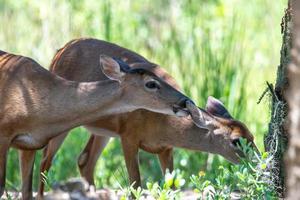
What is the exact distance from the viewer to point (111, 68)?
7.29m

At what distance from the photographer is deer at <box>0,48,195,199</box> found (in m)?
7.07

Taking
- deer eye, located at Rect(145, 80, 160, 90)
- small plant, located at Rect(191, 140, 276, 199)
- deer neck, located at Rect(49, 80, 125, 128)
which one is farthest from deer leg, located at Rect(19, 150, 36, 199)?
small plant, located at Rect(191, 140, 276, 199)

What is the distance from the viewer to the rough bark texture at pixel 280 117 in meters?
6.13

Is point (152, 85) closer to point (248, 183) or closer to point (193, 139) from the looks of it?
point (193, 139)

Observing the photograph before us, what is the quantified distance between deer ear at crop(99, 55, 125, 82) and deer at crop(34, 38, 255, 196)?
13.9 inches

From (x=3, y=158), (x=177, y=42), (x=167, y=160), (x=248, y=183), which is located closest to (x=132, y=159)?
(x=167, y=160)

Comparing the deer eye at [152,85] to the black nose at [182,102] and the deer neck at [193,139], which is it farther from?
the deer neck at [193,139]

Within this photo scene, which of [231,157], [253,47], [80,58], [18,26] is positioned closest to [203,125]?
[231,157]

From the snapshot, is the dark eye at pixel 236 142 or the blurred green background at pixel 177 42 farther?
the blurred green background at pixel 177 42

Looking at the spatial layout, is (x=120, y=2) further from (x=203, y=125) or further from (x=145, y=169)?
(x=203, y=125)

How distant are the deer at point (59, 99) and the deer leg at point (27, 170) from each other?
56cm

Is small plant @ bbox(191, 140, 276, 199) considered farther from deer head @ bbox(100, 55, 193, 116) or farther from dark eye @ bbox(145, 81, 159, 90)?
dark eye @ bbox(145, 81, 159, 90)

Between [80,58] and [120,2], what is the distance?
501 centimetres

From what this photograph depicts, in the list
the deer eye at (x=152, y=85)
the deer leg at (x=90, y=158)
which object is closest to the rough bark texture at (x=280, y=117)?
the deer eye at (x=152, y=85)
